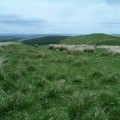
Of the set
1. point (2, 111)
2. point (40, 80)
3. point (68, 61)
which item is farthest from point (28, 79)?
point (68, 61)

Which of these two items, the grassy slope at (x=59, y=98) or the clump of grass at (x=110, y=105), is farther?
the clump of grass at (x=110, y=105)

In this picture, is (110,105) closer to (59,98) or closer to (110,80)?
(59,98)

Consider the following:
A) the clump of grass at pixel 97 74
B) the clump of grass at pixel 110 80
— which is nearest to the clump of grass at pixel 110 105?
the clump of grass at pixel 110 80

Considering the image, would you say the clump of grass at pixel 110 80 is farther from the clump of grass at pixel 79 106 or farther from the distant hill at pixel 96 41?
the distant hill at pixel 96 41

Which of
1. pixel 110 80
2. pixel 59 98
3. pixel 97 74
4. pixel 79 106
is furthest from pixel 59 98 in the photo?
pixel 97 74

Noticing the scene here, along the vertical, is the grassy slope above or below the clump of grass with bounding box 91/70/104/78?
above

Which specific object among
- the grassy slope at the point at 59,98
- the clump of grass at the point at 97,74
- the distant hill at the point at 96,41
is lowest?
the distant hill at the point at 96,41

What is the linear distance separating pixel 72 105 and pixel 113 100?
1196mm

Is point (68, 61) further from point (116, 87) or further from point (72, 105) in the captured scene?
point (72, 105)

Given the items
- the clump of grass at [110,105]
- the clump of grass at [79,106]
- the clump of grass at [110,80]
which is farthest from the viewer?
the clump of grass at [110,80]

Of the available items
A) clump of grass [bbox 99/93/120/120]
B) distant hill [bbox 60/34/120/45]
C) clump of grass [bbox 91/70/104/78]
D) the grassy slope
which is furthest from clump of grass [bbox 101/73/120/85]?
distant hill [bbox 60/34/120/45]

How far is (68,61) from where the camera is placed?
19.2 meters

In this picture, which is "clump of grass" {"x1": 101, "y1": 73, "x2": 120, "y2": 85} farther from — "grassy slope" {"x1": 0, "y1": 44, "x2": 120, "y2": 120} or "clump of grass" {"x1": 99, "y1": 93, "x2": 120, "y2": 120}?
"clump of grass" {"x1": 99, "y1": 93, "x2": 120, "y2": 120}

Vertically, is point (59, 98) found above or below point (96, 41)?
above
